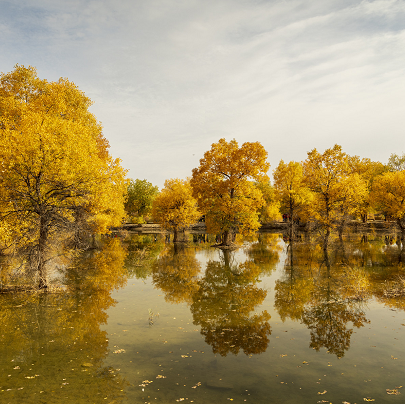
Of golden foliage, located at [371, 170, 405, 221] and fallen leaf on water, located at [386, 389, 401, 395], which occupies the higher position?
golden foliage, located at [371, 170, 405, 221]

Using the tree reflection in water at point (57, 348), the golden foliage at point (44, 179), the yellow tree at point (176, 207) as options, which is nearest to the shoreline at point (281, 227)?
the yellow tree at point (176, 207)

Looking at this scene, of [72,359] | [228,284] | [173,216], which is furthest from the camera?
[173,216]

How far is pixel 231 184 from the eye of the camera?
108ft

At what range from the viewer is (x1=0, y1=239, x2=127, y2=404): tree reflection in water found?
7.04 m

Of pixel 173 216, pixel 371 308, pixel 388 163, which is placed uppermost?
pixel 388 163

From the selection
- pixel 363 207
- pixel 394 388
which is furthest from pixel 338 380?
pixel 363 207

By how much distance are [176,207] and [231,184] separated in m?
11.0

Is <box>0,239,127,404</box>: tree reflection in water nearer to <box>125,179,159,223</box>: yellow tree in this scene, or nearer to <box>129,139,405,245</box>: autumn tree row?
<box>129,139,405,245</box>: autumn tree row

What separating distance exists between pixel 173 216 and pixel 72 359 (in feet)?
105

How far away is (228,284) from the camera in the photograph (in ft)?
57.2

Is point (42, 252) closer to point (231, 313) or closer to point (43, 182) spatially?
point (43, 182)

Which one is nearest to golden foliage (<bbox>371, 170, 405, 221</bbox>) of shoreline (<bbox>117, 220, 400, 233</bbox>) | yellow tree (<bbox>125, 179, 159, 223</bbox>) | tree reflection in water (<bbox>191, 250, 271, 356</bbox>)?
shoreline (<bbox>117, 220, 400, 233</bbox>)

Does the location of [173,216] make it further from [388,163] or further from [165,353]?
[388,163]

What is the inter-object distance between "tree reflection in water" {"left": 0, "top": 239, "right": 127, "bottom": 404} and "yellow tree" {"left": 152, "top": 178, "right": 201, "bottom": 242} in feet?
79.5
